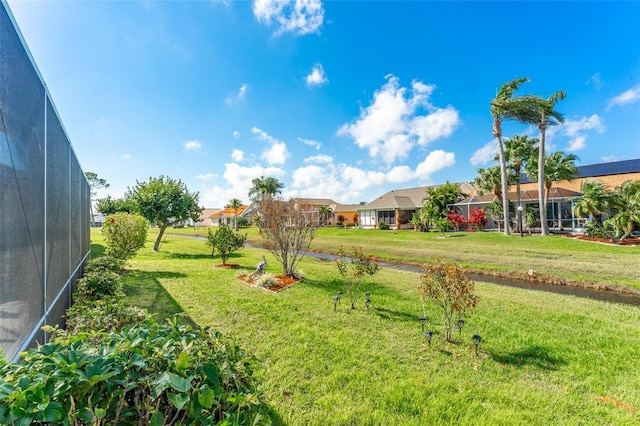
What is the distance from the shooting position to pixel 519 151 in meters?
23.8

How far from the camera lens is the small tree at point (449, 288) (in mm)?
4898

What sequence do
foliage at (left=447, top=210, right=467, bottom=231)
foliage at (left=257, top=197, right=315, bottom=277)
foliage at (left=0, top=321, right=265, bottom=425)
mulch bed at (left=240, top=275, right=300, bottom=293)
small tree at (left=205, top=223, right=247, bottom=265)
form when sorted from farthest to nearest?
foliage at (left=447, top=210, right=467, bottom=231) < small tree at (left=205, top=223, right=247, bottom=265) < foliage at (left=257, top=197, right=315, bottom=277) < mulch bed at (left=240, top=275, right=300, bottom=293) < foliage at (left=0, top=321, right=265, bottom=425)

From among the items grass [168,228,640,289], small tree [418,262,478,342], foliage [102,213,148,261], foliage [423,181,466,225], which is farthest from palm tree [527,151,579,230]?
foliage [102,213,148,261]

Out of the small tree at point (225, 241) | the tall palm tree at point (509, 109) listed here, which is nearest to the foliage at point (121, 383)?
the small tree at point (225, 241)

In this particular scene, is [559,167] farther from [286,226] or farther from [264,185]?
[264,185]

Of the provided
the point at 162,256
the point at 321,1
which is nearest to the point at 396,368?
the point at 321,1

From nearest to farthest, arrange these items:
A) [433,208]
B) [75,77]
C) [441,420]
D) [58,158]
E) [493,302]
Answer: [441,420] < [58,158] < [75,77] < [493,302] < [433,208]

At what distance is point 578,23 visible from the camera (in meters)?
12.9

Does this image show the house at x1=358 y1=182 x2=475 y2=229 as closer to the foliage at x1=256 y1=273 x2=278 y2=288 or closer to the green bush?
the foliage at x1=256 y1=273 x2=278 y2=288

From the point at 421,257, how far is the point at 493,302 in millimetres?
9148

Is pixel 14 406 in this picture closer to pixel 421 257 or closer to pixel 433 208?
pixel 421 257

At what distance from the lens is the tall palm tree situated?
67.9 feet

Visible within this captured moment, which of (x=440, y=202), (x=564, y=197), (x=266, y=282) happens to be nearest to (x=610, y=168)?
(x=564, y=197)

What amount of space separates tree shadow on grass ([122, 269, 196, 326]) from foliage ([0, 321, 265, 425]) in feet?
12.7
